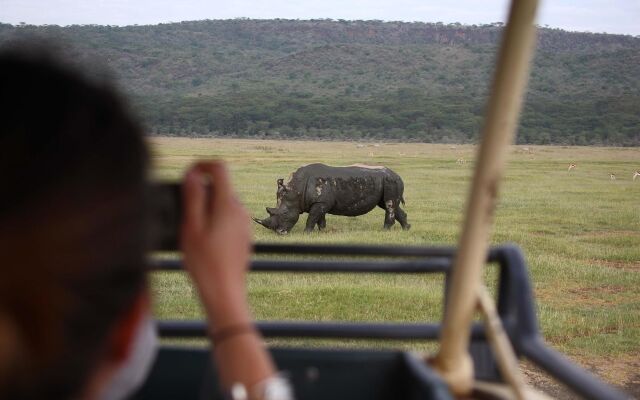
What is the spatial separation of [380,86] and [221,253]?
58471mm

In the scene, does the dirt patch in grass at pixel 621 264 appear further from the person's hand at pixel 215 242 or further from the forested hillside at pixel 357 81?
the forested hillside at pixel 357 81

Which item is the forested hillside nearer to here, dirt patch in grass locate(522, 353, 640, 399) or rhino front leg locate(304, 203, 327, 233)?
rhino front leg locate(304, 203, 327, 233)

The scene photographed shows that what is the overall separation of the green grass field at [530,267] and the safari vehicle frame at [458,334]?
23cm

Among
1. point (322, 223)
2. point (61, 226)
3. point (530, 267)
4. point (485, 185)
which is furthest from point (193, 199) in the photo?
point (322, 223)

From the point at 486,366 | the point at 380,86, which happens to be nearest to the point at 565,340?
the point at 486,366

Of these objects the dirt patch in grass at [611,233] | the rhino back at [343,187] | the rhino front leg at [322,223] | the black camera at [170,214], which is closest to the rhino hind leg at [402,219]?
the rhino back at [343,187]

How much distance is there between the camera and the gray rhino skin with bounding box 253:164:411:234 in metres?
10.9

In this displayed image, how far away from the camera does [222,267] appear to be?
0.79m

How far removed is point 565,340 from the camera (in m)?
5.46

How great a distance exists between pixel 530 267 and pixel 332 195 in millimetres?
3836

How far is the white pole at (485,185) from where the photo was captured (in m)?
1.04

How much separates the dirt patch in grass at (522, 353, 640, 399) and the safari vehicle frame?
3.40 meters

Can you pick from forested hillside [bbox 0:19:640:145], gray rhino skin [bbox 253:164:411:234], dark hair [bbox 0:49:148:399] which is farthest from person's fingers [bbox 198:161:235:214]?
forested hillside [bbox 0:19:640:145]

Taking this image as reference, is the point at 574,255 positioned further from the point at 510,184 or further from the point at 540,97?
the point at 540,97
